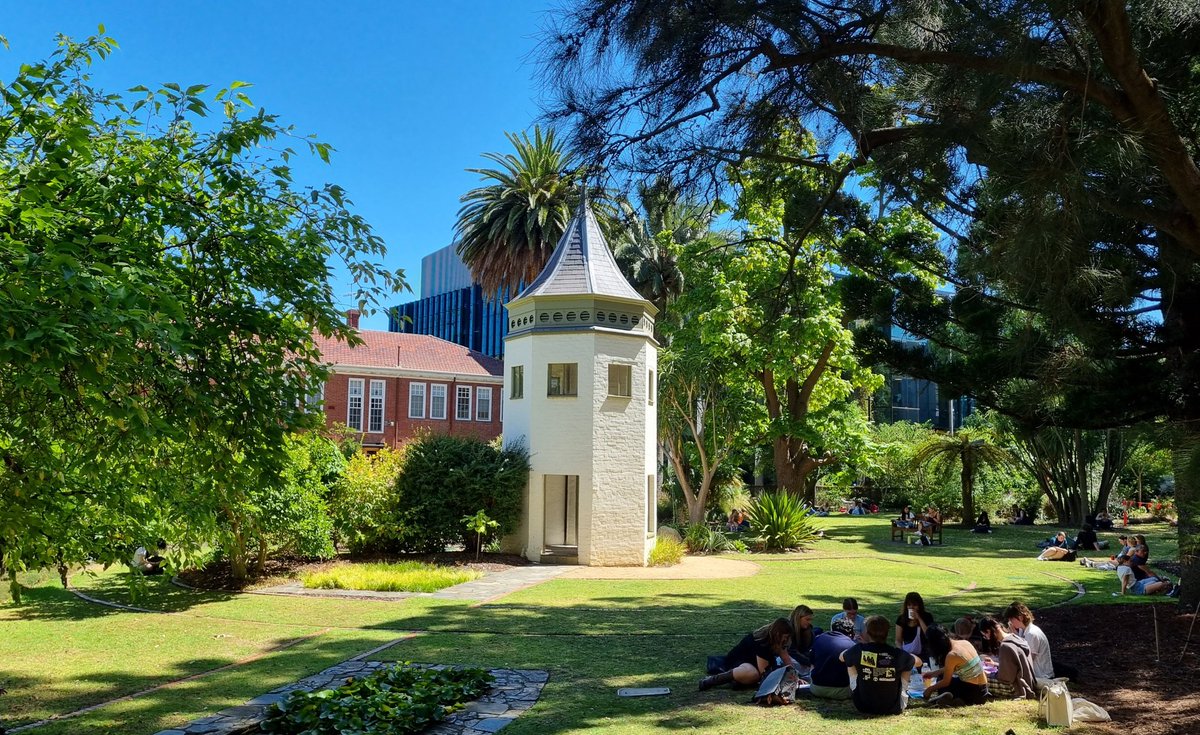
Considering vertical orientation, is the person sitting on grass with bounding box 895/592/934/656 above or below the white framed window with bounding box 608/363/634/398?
below

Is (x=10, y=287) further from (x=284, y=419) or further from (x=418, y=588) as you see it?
(x=418, y=588)

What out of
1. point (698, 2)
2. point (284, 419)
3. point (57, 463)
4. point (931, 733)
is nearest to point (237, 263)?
point (284, 419)

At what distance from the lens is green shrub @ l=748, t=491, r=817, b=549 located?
24.4m

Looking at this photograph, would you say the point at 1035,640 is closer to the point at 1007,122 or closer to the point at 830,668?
the point at 830,668

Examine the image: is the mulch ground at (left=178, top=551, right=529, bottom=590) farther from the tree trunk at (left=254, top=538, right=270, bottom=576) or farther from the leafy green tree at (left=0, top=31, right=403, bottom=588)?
the leafy green tree at (left=0, top=31, right=403, bottom=588)

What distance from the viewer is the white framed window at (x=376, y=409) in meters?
41.6

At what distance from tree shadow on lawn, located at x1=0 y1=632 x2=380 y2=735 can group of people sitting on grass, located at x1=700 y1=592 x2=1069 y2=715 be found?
455 cm

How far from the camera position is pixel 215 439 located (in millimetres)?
6590

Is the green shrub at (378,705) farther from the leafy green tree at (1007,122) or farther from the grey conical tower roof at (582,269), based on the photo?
the grey conical tower roof at (582,269)

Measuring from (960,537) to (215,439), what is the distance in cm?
2700

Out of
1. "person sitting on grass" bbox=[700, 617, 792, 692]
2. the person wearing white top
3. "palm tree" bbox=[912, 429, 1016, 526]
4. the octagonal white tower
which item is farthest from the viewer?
"palm tree" bbox=[912, 429, 1016, 526]

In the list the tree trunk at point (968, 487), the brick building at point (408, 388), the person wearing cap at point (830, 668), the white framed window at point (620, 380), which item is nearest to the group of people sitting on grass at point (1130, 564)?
the person wearing cap at point (830, 668)

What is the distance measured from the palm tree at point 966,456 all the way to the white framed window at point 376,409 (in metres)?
24.2

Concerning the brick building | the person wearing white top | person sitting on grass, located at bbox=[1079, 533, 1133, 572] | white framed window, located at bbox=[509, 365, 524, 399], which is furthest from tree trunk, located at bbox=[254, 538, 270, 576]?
the brick building
